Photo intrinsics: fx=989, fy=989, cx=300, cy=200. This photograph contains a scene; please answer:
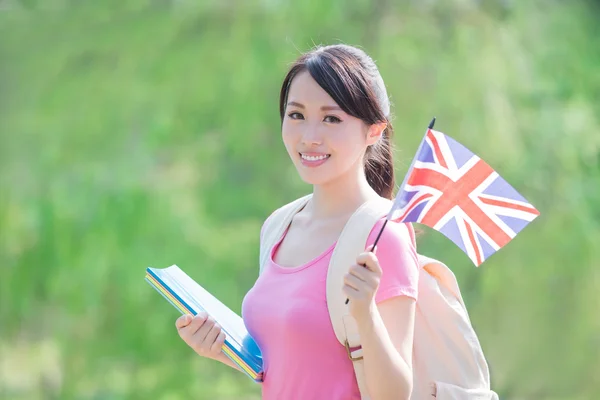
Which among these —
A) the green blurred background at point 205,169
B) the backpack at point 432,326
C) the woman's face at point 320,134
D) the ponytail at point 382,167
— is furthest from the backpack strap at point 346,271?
the green blurred background at point 205,169

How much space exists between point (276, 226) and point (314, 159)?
0.76 feet

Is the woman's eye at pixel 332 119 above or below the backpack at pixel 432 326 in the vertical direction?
above

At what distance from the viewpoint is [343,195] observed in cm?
179

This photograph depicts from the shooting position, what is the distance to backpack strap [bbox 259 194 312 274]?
74.8 inches

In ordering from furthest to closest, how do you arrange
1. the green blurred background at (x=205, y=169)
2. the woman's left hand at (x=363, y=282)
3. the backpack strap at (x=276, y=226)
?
the green blurred background at (x=205, y=169)
the backpack strap at (x=276, y=226)
the woman's left hand at (x=363, y=282)

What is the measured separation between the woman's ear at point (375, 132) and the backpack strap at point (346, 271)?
0.15 metres

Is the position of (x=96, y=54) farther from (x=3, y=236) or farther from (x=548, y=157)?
(x=548, y=157)

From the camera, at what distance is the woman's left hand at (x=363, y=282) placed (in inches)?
58.6

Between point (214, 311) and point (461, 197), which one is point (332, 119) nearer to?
point (461, 197)

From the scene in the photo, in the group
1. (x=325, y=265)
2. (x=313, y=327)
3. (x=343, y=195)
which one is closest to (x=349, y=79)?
(x=343, y=195)

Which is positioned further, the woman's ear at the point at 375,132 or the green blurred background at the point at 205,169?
the green blurred background at the point at 205,169

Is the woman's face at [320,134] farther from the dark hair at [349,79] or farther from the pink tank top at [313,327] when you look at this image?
the pink tank top at [313,327]

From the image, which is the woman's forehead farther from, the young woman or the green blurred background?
the green blurred background

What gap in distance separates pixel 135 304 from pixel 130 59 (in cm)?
148
